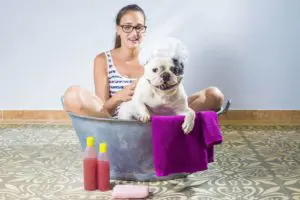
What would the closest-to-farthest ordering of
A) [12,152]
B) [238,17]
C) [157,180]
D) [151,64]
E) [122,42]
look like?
[151,64] < [157,180] < [122,42] < [12,152] < [238,17]

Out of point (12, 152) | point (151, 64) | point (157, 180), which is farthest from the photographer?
point (12, 152)

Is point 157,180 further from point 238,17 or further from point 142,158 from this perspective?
point 238,17

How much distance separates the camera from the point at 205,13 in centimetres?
240

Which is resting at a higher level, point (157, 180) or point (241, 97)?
point (241, 97)

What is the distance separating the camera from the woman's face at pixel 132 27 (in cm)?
167

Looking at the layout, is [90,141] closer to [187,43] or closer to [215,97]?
[215,97]

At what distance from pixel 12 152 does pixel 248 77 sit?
1.28 meters

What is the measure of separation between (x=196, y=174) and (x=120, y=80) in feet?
1.51

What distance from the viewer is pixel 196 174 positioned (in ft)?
5.33

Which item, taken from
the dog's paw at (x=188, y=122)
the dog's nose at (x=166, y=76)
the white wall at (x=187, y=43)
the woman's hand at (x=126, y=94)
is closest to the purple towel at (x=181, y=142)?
the dog's paw at (x=188, y=122)

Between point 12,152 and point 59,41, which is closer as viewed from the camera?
point 12,152

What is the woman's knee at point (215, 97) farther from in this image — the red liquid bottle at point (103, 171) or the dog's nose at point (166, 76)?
the red liquid bottle at point (103, 171)

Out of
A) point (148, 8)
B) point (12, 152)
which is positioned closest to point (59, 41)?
point (148, 8)

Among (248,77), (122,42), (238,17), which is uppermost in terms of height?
(238,17)
